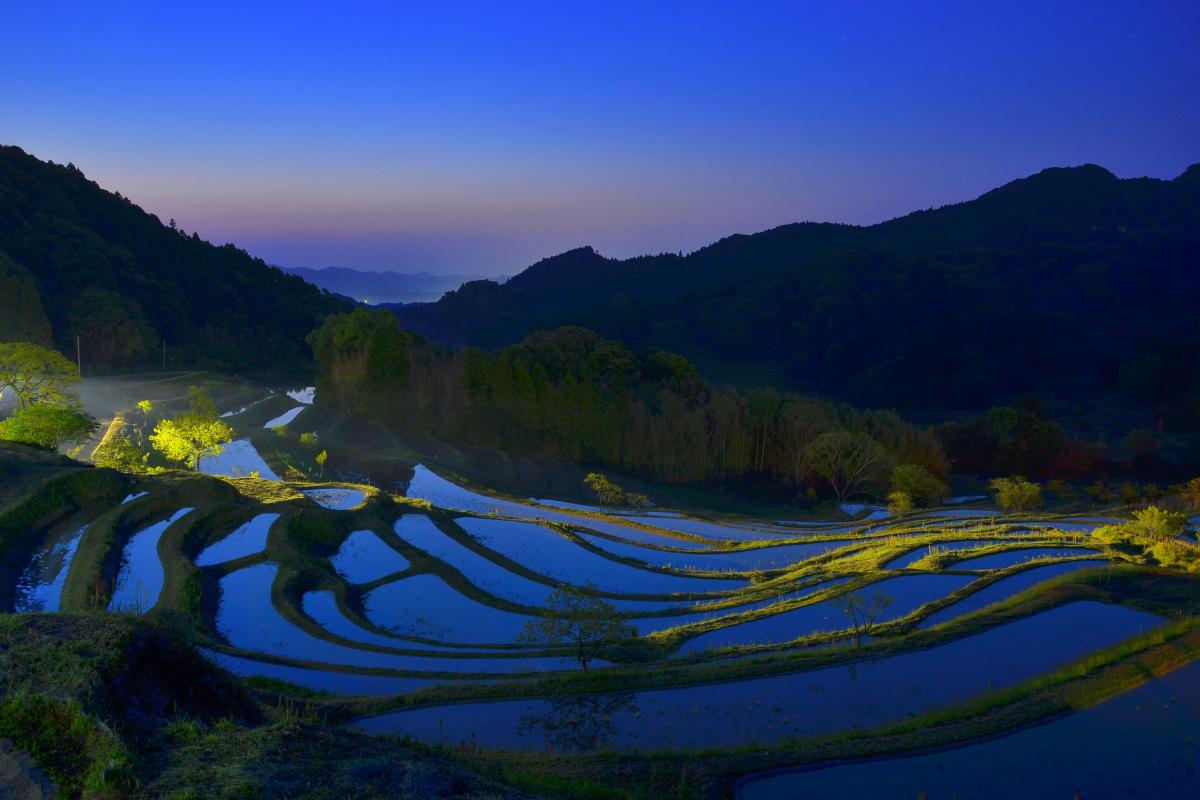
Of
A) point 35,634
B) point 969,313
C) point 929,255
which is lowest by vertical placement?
point 35,634

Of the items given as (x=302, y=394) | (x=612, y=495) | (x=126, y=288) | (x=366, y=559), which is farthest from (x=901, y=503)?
(x=126, y=288)

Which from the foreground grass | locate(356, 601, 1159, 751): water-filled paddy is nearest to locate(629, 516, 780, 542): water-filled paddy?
locate(356, 601, 1159, 751): water-filled paddy

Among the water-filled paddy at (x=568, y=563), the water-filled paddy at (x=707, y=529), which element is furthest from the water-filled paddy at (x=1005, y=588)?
the water-filled paddy at (x=707, y=529)

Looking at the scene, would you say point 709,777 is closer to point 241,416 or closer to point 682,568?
point 682,568

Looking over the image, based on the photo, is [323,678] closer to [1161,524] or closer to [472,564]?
[472,564]

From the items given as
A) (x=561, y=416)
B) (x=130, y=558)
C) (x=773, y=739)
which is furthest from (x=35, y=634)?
(x=561, y=416)

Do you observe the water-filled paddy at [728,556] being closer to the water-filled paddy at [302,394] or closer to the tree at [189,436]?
the tree at [189,436]
